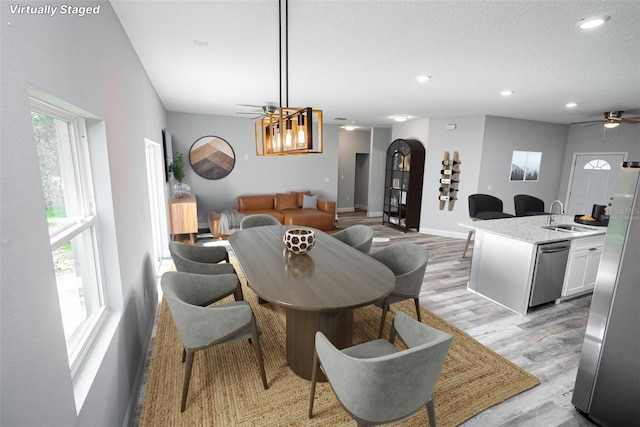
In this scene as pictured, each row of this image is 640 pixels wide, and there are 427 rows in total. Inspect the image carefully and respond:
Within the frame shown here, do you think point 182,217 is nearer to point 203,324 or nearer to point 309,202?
point 309,202

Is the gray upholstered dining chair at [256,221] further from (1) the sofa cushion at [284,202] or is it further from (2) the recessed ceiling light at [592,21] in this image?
(2) the recessed ceiling light at [592,21]

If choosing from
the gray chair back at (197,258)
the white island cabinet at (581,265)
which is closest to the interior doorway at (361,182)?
the white island cabinet at (581,265)

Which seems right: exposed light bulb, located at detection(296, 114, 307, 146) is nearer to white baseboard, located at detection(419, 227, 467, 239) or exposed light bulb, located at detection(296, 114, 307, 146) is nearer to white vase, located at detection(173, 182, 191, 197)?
white vase, located at detection(173, 182, 191, 197)

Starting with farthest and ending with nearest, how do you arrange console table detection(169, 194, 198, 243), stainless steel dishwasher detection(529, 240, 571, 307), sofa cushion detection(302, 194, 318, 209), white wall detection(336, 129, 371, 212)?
white wall detection(336, 129, 371, 212) < sofa cushion detection(302, 194, 318, 209) < console table detection(169, 194, 198, 243) < stainless steel dishwasher detection(529, 240, 571, 307)

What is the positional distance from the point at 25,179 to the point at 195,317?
3.79 feet

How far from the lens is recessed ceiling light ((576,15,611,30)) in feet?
6.27

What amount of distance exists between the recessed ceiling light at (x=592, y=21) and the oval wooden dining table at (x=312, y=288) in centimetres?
217

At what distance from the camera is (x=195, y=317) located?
5.77 ft

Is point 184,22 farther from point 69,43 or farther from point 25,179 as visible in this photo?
point 25,179

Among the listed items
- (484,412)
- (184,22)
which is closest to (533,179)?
(484,412)

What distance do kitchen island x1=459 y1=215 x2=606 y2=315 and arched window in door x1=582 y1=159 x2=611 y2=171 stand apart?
4.49 meters

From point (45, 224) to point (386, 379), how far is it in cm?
142

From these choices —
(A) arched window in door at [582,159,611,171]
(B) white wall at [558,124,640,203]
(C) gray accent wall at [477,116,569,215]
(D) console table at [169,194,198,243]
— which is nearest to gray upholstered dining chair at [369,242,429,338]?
(D) console table at [169,194,198,243]

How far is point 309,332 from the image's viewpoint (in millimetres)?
2049
